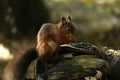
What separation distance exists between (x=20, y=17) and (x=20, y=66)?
4795mm

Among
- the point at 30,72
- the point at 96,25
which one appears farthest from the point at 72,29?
the point at 96,25

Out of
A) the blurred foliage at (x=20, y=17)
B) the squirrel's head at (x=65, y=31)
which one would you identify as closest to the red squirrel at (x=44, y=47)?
the squirrel's head at (x=65, y=31)

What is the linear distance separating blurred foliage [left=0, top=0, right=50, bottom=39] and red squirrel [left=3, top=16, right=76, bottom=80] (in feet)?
14.7

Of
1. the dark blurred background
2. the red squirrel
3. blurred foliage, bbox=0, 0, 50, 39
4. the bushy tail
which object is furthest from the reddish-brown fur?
blurred foliage, bbox=0, 0, 50, 39

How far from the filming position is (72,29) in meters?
4.79

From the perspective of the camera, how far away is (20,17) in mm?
9359

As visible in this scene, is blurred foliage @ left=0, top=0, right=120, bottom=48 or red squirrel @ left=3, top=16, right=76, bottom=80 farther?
blurred foliage @ left=0, top=0, right=120, bottom=48

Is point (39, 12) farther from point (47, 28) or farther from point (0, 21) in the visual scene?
point (47, 28)

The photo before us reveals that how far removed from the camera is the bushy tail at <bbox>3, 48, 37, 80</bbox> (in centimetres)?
454

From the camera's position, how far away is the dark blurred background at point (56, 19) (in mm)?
9211

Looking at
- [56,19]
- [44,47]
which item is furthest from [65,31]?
[56,19]

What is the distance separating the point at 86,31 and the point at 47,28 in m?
5.88

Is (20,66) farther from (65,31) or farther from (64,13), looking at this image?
(64,13)

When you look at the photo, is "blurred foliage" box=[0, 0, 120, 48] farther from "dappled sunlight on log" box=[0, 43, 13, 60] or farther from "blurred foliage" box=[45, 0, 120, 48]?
"dappled sunlight on log" box=[0, 43, 13, 60]
